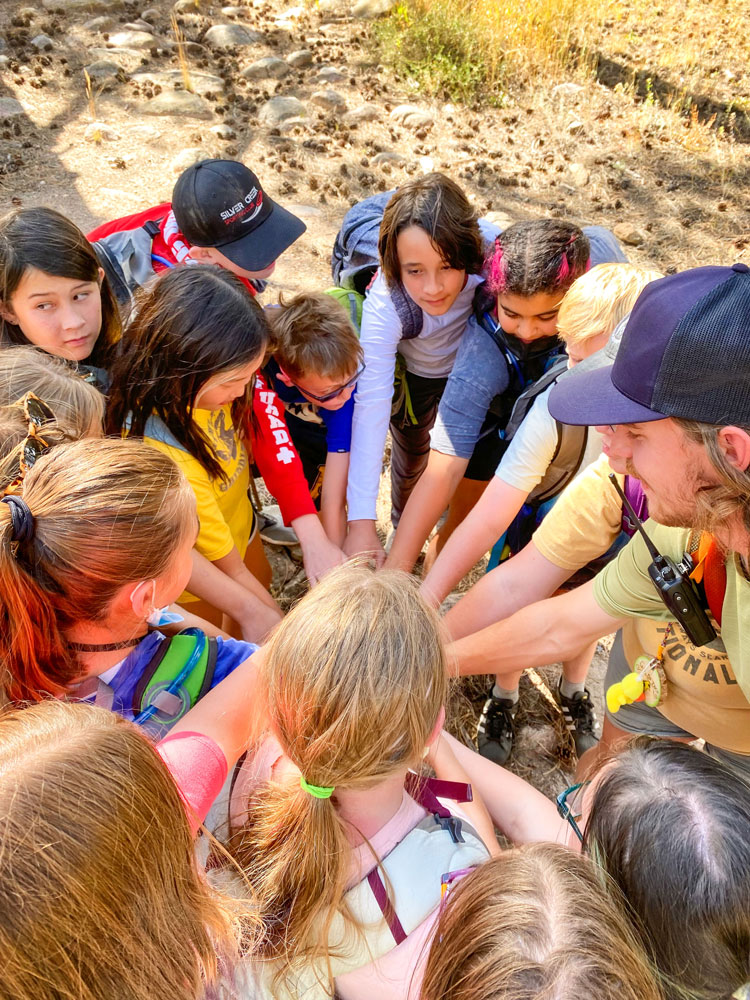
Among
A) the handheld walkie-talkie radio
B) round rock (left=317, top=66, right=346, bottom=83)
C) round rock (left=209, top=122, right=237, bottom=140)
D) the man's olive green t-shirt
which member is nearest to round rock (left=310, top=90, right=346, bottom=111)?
round rock (left=317, top=66, right=346, bottom=83)

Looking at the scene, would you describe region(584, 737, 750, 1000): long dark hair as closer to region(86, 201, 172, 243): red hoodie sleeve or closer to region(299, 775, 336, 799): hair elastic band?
region(299, 775, 336, 799): hair elastic band

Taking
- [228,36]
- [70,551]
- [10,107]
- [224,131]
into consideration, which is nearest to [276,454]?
[70,551]

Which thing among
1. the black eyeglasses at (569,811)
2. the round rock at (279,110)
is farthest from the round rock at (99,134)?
the black eyeglasses at (569,811)

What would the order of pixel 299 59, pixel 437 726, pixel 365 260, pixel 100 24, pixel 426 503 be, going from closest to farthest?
pixel 437 726
pixel 426 503
pixel 365 260
pixel 299 59
pixel 100 24

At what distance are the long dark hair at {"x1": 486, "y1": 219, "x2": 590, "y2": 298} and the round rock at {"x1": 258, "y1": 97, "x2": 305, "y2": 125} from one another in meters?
5.31

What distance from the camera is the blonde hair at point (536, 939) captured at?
89cm

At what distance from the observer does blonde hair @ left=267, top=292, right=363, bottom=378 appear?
94.7 inches

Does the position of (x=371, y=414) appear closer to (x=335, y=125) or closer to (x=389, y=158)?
(x=389, y=158)

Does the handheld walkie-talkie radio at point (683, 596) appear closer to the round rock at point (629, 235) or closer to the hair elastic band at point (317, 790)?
the hair elastic band at point (317, 790)

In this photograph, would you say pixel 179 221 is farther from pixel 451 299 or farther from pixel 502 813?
pixel 502 813

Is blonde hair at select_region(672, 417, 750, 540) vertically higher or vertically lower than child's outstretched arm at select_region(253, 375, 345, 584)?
higher

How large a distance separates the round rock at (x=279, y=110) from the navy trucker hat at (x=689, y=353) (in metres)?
6.37

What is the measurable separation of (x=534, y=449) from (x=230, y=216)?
141cm

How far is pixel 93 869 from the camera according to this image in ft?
2.94
